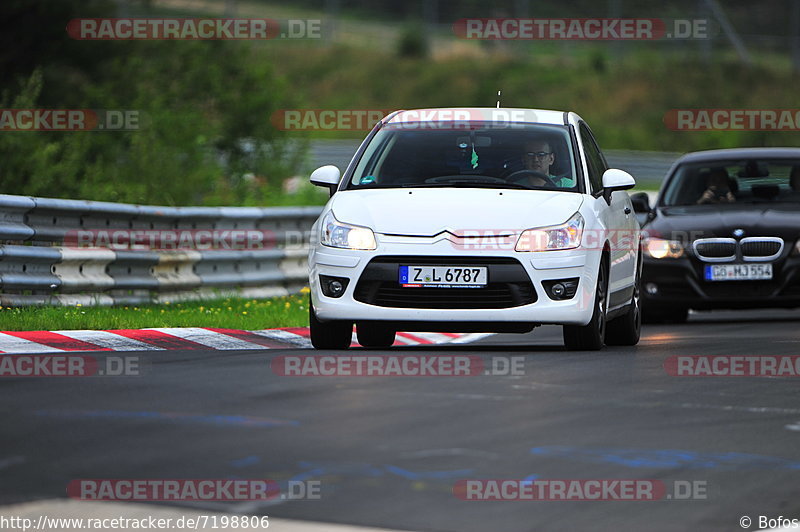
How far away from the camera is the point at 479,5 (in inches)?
2672

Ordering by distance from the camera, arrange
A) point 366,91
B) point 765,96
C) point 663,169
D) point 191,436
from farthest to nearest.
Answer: point 366,91 < point 765,96 < point 663,169 < point 191,436

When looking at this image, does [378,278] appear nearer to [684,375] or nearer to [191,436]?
[684,375]

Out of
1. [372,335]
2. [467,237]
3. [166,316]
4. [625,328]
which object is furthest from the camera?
[166,316]

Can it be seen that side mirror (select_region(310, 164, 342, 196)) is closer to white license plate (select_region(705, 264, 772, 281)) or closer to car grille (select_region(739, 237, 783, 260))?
white license plate (select_region(705, 264, 772, 281))

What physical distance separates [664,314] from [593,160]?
13.2 ft

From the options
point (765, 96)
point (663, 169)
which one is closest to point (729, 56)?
point (765, 96)

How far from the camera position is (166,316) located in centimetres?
1447

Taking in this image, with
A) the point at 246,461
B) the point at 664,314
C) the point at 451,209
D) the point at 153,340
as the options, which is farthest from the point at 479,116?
the point at 246,461

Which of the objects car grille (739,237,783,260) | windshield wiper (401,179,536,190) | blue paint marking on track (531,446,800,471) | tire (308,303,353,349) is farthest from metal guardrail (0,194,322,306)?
blue paint marking on track (531,446,800,471)

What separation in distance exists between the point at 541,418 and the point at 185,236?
872 cm

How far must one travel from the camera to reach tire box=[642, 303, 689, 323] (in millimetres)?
16817

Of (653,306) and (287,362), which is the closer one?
(287,362)

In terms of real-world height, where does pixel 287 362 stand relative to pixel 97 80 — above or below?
below

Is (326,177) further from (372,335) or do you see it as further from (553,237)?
(553,237)
